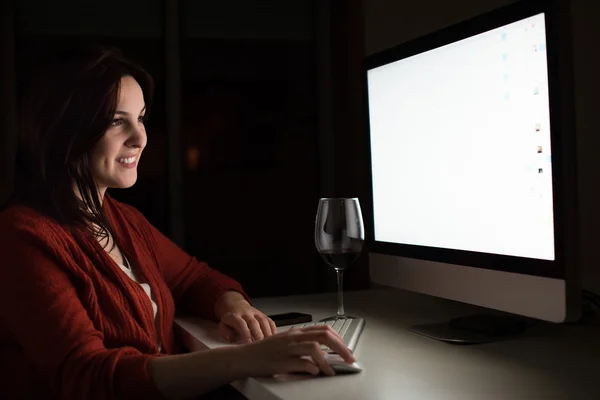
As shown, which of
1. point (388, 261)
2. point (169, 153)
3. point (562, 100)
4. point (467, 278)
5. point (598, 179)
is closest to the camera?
point (562, 100)

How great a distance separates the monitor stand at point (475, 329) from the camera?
39.5 inches

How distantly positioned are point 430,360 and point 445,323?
0.25m

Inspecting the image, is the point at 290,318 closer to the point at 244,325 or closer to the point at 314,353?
the point at 244,325

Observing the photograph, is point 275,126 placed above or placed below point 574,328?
above

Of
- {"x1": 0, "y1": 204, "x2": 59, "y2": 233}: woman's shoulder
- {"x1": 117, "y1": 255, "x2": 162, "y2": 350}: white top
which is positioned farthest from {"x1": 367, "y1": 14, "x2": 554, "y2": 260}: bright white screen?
{"x1": 0, "y1": 204, "x2": 59, "y2": 233}: woman's shoulder

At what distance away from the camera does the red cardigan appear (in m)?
0.87

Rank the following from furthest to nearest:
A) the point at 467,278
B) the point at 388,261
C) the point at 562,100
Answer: the point at 388,261 → the point at 467,278 → the point at 562,100

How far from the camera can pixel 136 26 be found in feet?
11.0

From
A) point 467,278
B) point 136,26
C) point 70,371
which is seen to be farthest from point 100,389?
point 136,26

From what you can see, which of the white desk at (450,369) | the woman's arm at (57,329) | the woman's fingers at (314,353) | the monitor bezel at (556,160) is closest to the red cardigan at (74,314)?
the woman's arm at (57,329)

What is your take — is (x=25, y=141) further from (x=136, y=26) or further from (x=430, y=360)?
(x=136, y=26)

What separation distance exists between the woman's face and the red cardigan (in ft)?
0.37

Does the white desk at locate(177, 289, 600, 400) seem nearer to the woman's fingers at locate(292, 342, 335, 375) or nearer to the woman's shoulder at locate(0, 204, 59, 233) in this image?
the woman's fingers at locate(292, 342, 335, 375)

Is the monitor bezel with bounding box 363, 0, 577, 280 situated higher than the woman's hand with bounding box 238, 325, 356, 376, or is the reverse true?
the monitor bezel with bounding box 363, 0, 577, 280
